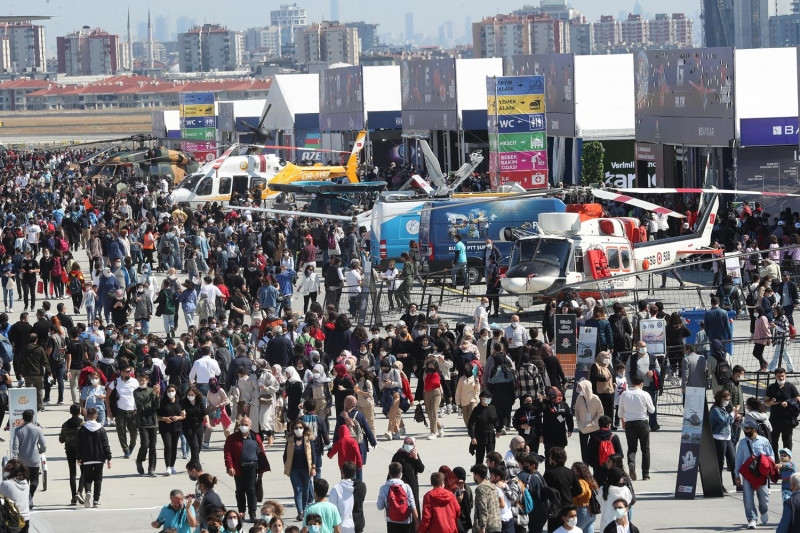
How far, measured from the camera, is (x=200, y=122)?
73.9 metres

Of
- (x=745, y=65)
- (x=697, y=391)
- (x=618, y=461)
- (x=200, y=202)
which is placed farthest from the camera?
(x=200, y=202)

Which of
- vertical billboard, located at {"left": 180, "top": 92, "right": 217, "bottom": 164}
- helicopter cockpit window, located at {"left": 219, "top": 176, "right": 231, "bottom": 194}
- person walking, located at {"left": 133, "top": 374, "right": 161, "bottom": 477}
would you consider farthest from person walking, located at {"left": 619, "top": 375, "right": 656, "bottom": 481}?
vertical billboard, located at {"left": 180, "top": 92, "right": 217, "bottom": 164}

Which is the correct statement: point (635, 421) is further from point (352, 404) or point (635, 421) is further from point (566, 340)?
point (566, 340)

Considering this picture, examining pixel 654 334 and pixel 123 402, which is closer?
pixel 123 402

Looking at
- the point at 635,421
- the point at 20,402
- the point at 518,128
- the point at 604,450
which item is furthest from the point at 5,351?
the point at 518,128

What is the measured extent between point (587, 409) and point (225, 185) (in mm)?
33757

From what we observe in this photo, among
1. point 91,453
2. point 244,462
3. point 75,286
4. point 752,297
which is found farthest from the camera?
point 75,286

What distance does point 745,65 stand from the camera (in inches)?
1438

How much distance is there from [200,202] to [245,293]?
859 inches

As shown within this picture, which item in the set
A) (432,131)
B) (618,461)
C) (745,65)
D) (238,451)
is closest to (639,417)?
(618,461)

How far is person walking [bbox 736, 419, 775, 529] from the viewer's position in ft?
44.7

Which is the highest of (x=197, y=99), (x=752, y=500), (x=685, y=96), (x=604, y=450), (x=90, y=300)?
(x=197, y=99)

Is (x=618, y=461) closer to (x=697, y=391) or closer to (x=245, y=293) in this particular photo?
(x=697, y=391)

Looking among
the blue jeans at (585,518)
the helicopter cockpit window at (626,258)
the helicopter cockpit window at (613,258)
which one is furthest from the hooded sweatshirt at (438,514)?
the helicopter cockpit window at (626,258)
